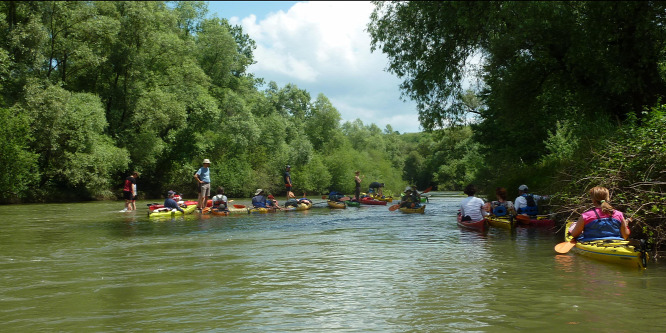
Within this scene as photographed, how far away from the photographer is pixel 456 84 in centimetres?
2055

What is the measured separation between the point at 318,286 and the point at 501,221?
931cm

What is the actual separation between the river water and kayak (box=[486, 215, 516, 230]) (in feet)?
6.51

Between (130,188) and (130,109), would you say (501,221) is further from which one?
(130,109)

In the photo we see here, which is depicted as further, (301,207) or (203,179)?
(301,207)

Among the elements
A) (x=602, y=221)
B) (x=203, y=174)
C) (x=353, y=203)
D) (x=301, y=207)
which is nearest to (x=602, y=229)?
(x=602, y=221)

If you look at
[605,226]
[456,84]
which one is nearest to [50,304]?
[605,226]

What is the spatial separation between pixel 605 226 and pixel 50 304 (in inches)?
323

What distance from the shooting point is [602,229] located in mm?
9102

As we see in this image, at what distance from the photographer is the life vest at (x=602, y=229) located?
8.91 metres

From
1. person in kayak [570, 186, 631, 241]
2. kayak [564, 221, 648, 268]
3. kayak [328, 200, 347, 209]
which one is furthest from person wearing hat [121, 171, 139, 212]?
kayak [564, 221, 648, 268]

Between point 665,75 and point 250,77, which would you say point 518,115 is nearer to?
point 665,75

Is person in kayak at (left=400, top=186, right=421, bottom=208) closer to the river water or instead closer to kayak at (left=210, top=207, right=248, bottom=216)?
kayak at (left=210, top=207, right=248, bottom=216)

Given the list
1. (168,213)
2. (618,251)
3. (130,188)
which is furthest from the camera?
(130,188)

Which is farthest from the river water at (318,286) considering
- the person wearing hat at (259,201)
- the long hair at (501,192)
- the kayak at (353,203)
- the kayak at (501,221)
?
the kayak at (353,203)
